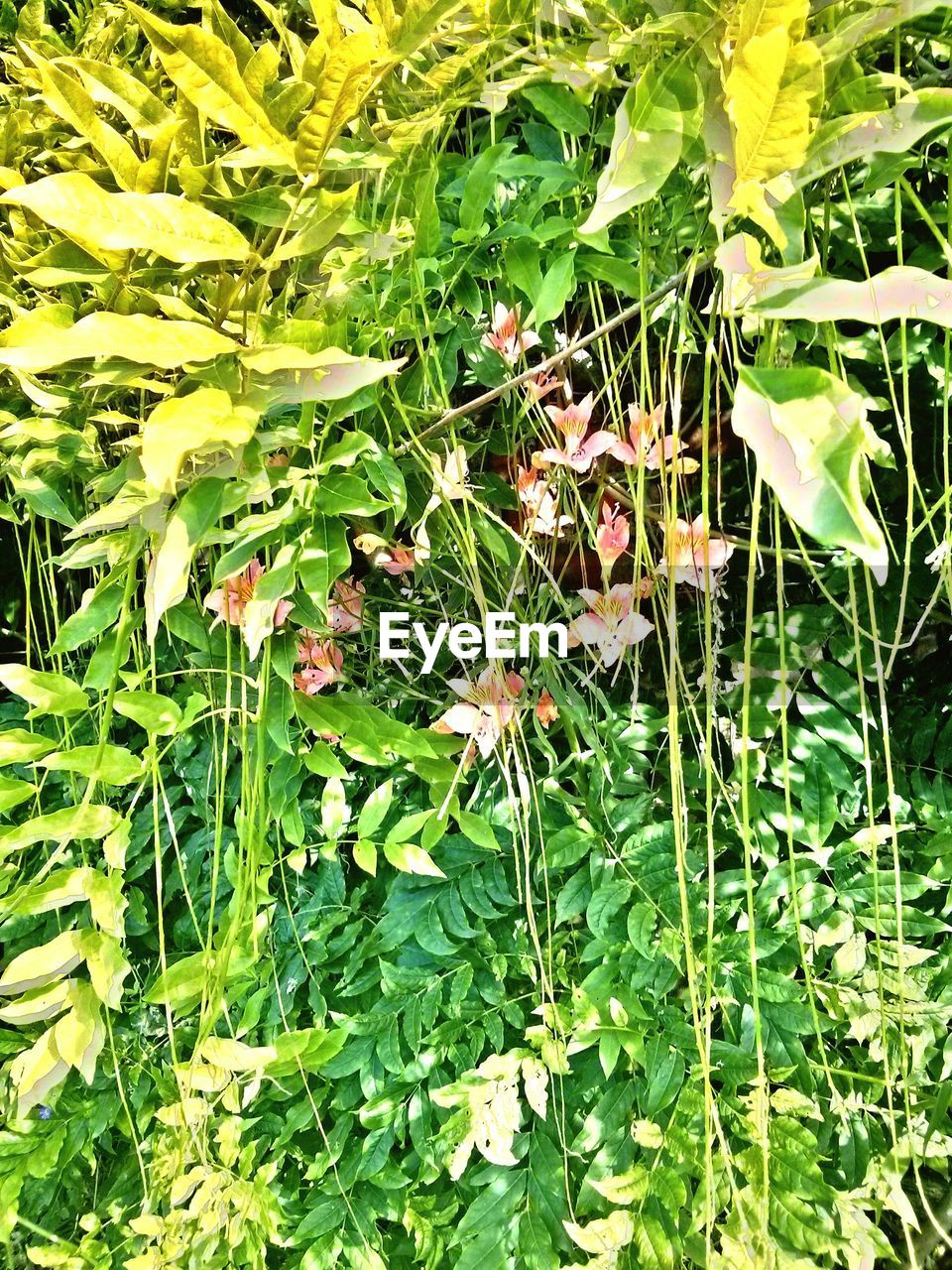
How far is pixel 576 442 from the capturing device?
563 millimetres

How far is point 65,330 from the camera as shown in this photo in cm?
28

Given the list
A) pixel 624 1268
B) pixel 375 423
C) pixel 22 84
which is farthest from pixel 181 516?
pixel 624 1268

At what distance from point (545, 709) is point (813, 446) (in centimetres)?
43

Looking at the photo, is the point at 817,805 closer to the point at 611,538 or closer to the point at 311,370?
the point at 611,538

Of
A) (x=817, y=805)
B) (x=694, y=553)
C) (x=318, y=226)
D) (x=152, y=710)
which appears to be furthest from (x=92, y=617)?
(x=817, y=805)

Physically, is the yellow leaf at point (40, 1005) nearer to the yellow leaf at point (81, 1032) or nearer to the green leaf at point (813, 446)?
the yellow leaf at point (81, 1032)

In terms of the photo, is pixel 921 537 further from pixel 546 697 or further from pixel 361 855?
pixel 361 855

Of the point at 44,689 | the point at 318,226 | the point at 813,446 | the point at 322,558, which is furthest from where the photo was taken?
the point at 44,689

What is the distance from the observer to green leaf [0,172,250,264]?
0.93 ft

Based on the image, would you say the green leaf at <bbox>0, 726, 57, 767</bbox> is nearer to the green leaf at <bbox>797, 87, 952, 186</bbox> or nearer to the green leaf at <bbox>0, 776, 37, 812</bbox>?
the green leaf at <bbox>0, 776, 37, 812</bbox>

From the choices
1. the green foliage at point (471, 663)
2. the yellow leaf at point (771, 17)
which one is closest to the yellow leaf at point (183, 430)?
the green foliage at point (471, 663)

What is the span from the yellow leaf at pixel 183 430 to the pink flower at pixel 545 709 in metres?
0.39

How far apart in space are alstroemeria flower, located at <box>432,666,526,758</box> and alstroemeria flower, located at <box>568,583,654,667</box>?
0.07m

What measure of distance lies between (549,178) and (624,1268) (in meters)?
0.76
